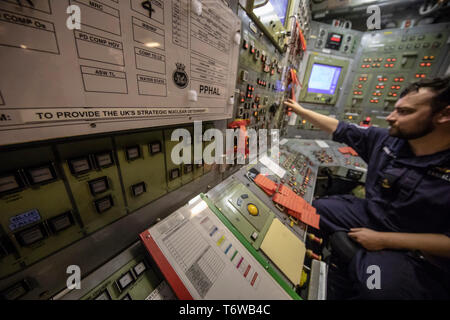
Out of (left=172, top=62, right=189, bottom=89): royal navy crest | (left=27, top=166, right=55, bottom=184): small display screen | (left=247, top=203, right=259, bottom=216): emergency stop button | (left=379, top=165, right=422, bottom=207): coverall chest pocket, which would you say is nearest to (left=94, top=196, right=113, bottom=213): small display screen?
(left=27, top=166, right=55, bottom=184): small display screen

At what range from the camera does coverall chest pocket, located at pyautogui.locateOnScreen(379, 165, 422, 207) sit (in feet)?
3.81

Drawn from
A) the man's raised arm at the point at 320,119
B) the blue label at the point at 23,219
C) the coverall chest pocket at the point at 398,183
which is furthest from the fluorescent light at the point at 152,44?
the coverall chest pocket at the point at 398,183

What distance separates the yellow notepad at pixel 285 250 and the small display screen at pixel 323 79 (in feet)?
9.26

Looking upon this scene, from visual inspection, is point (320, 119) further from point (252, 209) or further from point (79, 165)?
point (79, 165)

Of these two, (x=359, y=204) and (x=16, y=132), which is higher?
(x=16, y=132)

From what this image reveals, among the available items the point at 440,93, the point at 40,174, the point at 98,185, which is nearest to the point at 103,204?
the point at 98,185

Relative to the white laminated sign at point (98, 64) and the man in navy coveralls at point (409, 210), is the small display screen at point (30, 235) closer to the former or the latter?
the white laminated sign at point (98, 64)

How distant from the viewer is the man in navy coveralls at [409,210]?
0.98 metres

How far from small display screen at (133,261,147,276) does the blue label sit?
37 centimetres

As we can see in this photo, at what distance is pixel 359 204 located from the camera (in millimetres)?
1532

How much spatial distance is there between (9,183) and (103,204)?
9.1 inches

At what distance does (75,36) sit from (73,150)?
1.00 ft
